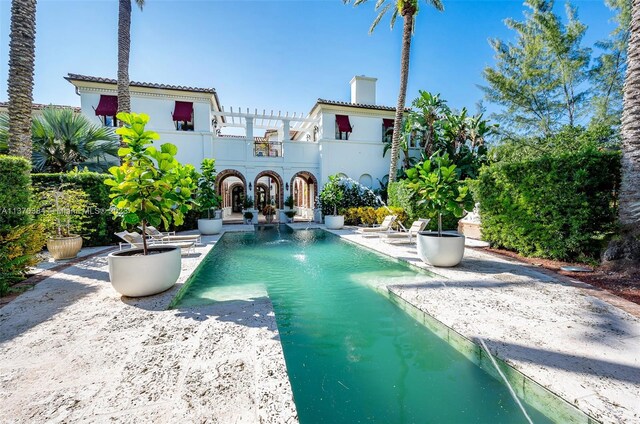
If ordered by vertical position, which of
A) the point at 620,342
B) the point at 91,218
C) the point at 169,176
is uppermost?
the point at 169,176

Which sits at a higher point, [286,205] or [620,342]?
[286,205]

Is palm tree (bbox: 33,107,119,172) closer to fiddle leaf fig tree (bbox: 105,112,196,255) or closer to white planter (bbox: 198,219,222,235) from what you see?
white planter (bbox: 198,219,222,235)

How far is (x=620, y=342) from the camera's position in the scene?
3246 mm

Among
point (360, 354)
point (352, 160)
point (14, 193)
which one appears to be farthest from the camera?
point (352, 160)

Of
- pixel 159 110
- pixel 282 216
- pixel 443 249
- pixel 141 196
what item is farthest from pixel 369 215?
pixel 159 110

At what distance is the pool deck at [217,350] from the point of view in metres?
2.24

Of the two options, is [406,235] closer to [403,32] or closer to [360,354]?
[360,354]

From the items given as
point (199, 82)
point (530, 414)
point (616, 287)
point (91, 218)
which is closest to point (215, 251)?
point (91, 218)

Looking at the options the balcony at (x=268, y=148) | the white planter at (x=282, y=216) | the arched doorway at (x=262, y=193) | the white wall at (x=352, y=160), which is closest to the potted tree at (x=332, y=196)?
the white wall at (x=352, y=160)

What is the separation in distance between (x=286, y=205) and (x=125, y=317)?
17.7 metres

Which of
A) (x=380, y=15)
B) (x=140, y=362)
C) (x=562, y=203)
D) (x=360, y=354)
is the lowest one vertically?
(x=360, y=354)

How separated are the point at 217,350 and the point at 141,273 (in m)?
2.46

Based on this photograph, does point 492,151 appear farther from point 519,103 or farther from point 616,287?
point 616,287

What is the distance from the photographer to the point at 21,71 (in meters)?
7.54
